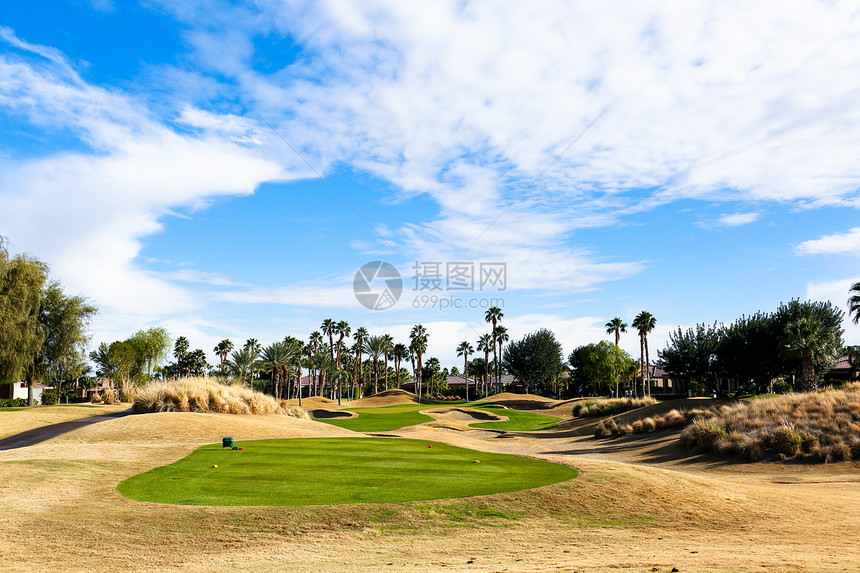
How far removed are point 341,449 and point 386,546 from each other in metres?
10.5

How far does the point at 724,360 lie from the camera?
56281 millimetres

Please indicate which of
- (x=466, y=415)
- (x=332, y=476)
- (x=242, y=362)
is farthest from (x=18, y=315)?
(x=332, y=476)

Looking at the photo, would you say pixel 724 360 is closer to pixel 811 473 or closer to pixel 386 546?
pixel 811 473

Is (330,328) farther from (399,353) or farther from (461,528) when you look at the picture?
(461,528)

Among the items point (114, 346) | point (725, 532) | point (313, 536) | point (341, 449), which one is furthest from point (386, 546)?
Answer: point (114, 346)

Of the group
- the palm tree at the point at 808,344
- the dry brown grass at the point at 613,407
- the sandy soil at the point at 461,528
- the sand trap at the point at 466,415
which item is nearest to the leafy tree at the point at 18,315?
the sandy soil at the point at 461,528

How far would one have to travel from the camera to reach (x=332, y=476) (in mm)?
15172

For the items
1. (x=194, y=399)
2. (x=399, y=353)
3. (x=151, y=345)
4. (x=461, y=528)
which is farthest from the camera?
(x=399, y=353)

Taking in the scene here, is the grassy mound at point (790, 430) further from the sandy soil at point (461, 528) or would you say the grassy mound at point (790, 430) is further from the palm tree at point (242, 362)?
the palm tree at point (242, 362)

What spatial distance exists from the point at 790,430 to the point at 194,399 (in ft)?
102

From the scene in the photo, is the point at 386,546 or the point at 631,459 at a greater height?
the point at 386,546

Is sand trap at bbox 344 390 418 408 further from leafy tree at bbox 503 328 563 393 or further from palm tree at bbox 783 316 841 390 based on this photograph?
palm tree at bbox 783 316 841 390

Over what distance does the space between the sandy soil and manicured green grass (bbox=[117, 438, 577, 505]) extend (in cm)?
67

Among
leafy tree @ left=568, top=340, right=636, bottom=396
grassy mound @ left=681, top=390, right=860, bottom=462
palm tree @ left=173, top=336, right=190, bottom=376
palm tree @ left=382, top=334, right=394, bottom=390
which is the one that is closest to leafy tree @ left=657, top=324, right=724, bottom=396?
leafy tree @ left=568, top=340, right=636, bottom=396
